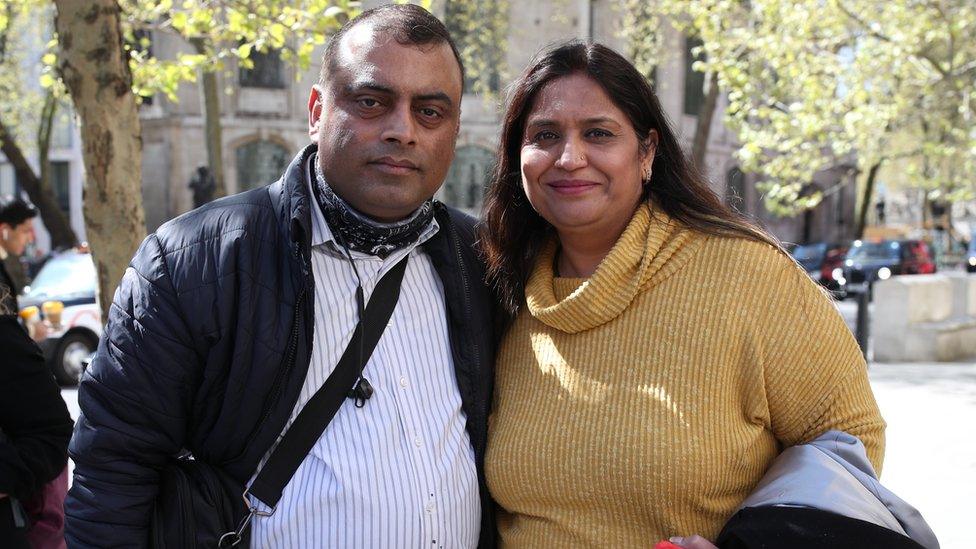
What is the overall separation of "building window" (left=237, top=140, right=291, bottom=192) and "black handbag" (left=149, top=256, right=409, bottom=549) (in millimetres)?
26708

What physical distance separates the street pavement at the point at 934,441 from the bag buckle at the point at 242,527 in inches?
170

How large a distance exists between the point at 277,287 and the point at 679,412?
1.07 metres

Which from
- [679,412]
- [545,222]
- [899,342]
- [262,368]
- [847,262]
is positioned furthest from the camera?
[847,262]

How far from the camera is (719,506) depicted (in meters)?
2.59

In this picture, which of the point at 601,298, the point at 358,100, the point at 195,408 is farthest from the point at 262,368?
the point at 601,298

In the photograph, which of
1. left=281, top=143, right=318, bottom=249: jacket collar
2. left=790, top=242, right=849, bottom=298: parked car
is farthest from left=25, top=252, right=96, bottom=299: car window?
left=790, top=242, right=849, bottom=298: parked car

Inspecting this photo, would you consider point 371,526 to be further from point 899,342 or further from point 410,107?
point 899,342

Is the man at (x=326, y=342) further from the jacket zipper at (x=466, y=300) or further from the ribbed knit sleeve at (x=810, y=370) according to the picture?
the ribbed knit sleeve at (x=810, y=370)

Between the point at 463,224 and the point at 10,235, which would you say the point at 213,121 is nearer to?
the point at 10,235

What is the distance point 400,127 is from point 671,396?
0.99m

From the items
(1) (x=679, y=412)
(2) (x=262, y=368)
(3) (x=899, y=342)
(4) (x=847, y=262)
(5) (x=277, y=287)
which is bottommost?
(4) (x=847, y=262)

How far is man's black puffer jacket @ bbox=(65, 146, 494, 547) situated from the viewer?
231cm

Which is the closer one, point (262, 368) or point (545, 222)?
point (262, 368)

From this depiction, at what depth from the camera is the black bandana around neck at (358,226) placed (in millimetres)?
2619
